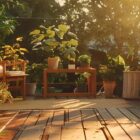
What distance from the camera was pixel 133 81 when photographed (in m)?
7.31

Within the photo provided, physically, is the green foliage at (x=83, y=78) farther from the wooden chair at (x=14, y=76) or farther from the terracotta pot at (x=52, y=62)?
the wooden chair at (x=14, y=76)

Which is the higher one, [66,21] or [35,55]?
[66,21]

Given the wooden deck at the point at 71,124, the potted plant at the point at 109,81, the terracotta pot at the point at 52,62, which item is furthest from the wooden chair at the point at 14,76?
the wooden deck at the point at 71,124

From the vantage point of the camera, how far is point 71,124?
4.18 metres

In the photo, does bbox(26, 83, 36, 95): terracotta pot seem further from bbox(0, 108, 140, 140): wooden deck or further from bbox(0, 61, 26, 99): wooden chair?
bbox(0, 108, 140, 140): wooden deck

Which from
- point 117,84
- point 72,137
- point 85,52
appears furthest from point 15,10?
point 72,137

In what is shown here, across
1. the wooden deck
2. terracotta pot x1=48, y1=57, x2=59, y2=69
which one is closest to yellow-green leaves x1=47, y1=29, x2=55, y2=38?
terracotta pot x1=48, y1=57, x2=59, y2=69

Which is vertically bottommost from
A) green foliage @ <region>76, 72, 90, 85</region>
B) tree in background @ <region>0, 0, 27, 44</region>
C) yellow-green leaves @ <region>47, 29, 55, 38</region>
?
green foliage @ <region>76, 72, 90, 85</region>

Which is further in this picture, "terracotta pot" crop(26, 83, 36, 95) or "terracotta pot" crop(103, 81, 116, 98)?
"terracotta pot" crop(26, 83, 36, 95)

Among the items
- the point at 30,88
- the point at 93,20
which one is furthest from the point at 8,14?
the point at 30,88

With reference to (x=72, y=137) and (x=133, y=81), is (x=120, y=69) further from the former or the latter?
(x=72, y=137)

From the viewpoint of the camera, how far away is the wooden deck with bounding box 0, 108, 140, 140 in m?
3.50

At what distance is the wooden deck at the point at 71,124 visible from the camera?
3500 millimetres

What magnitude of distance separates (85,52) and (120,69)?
13.7ft
